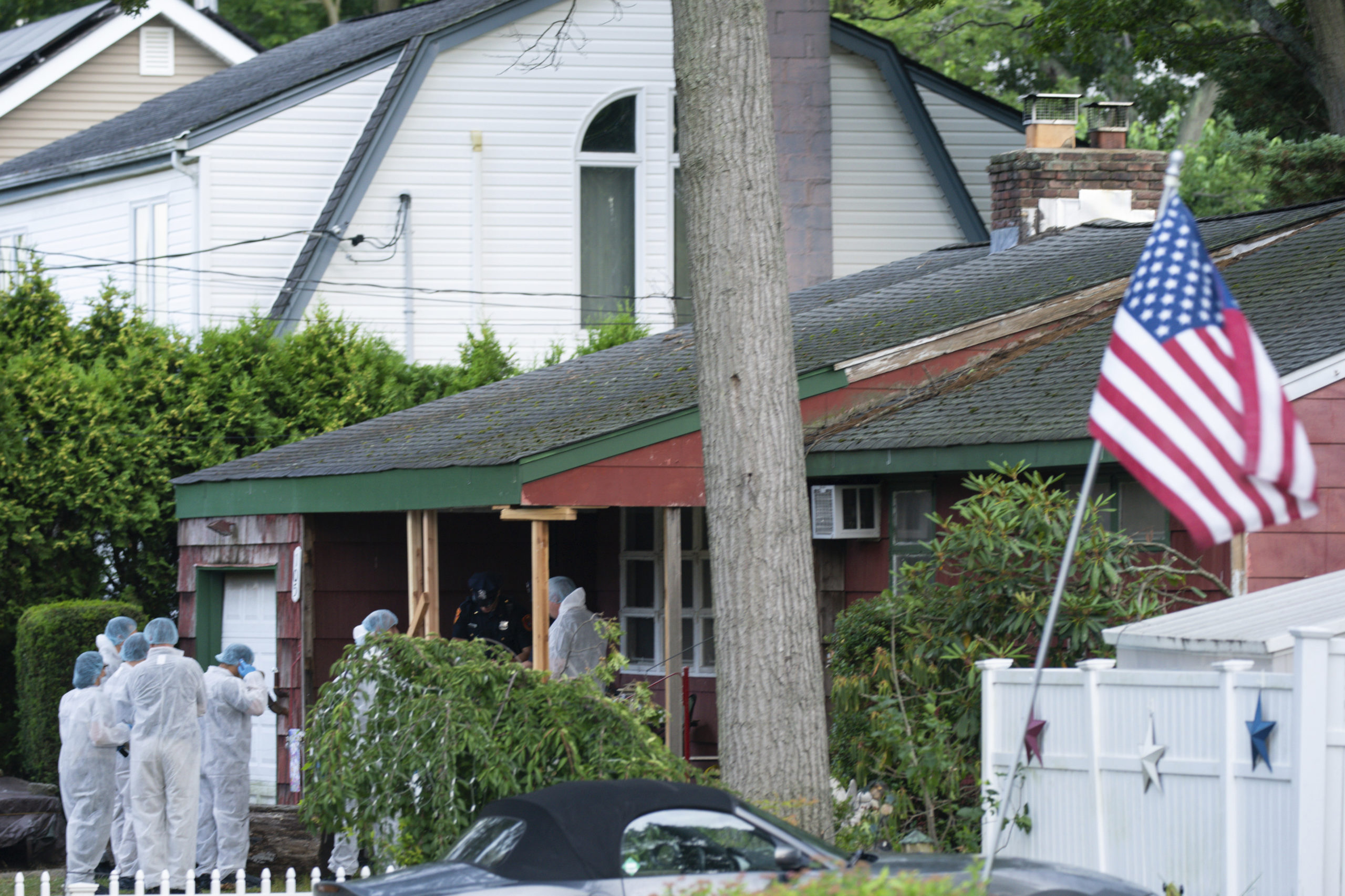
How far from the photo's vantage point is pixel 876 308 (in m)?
15.2

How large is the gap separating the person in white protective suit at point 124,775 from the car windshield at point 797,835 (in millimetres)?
6518

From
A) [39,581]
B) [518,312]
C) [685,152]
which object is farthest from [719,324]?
[518,312]

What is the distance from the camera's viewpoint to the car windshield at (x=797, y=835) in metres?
7.01

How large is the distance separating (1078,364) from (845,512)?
1.88 meters

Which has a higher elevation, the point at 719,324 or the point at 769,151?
the point at 769,151

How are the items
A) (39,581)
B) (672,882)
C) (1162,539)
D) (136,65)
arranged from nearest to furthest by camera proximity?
(672,882) → (1162,539) → (39,581) → (136,65)

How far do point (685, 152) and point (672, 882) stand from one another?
4.03m

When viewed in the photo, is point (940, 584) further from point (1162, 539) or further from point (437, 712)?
point (437, 712)

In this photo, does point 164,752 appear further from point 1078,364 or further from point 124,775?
point 1078,364

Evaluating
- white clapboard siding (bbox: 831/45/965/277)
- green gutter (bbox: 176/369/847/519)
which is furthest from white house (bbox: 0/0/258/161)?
green gutter (bbox: 176/369/847/519)

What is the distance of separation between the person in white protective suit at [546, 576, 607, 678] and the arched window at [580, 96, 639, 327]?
25.5ft

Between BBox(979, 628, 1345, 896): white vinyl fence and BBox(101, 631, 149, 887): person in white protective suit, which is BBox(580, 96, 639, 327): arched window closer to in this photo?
BBox(101, 631, 149, 887): person in white protective suit

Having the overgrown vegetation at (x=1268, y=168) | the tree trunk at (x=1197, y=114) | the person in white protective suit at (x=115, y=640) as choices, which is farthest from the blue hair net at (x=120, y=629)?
the tree trunk at (x=1197, y=114)

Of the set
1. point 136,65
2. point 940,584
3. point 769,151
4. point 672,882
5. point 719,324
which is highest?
point 136,65
